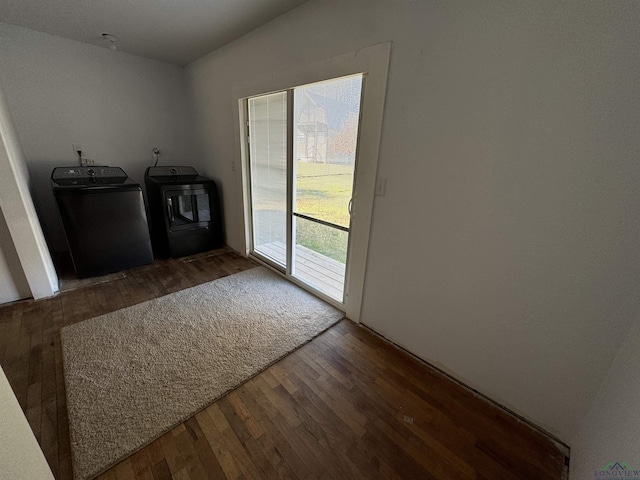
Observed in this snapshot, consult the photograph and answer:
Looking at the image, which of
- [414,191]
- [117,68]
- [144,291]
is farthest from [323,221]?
[117,68]

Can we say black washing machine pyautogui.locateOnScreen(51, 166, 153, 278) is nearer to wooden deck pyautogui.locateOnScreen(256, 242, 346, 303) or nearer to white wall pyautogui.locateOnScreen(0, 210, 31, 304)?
white wall pyautogui.locateOnScreen(0, 210, 31, 304)

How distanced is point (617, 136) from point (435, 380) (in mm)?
1479

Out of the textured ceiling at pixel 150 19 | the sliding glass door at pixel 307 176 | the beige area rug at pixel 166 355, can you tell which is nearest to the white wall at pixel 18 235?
the beige area rug at pixel 166 355

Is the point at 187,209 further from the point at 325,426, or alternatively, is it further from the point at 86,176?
the point at 325,426

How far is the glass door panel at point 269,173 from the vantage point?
7.88ft

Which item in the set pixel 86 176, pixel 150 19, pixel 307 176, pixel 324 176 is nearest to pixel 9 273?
pixel 86 176

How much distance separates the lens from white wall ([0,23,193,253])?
2489 mm

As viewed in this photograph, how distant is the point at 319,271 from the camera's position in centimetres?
255

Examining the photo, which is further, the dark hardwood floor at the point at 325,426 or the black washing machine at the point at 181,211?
the black washing machine at the point at 181,211

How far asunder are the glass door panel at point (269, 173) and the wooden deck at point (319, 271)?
207mm

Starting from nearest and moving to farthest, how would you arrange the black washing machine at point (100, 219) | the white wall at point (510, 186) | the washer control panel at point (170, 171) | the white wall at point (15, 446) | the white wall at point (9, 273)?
the white wall at point (15, 446)
the white wall at point (510, 186)
the white wall at point (9, 273)
the black washing machine at point (100, 219)
the washer control panel at point (170, 171)

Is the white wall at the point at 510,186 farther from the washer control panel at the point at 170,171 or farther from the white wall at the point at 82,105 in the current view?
the white wall at the point at 82,105

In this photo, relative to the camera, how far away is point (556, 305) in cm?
115

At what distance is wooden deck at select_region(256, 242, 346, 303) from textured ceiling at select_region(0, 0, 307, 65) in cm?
202
